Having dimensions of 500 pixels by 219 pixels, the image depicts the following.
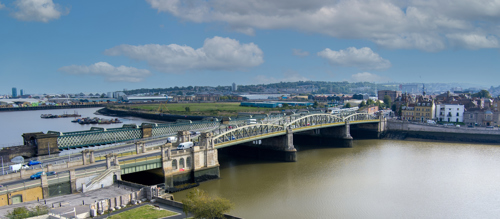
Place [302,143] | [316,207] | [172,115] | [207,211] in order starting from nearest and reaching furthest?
[207,211], [316,207], [302,143], [172,115]

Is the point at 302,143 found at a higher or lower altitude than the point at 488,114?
lower

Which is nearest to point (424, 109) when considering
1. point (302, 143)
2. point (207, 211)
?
point (302, 143)

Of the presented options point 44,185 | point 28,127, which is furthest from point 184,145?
point 28,127

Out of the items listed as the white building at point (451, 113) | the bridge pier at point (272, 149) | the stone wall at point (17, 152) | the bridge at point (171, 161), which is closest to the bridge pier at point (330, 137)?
the bridge at point (171, 161)

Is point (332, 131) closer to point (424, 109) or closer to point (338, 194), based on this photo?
point (424, 109)

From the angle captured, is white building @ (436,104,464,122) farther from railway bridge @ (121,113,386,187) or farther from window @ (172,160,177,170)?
window @ (172,160,177,170)

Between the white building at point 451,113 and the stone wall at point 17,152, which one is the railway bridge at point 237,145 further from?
the white building at point 451,113

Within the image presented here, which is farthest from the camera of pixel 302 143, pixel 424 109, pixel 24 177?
pixel 424 109
